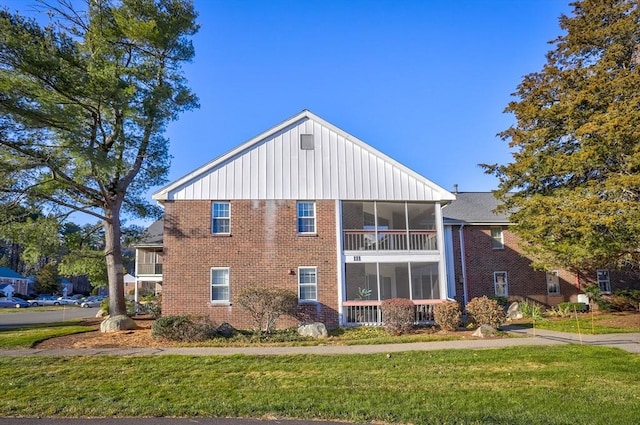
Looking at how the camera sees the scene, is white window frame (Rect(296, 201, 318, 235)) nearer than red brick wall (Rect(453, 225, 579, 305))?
Yes

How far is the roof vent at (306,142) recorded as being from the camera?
1903 cm

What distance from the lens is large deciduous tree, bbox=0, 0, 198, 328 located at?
56.4 feet

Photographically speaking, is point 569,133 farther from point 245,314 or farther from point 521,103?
point 245,314

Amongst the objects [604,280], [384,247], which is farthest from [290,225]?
[604,280]

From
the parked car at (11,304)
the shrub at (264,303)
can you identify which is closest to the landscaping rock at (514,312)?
the shrub at (264,303)

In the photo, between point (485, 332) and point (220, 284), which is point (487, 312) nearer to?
point (485, 332)

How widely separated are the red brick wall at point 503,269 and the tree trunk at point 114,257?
53.1 ft

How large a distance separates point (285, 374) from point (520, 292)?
18501mm

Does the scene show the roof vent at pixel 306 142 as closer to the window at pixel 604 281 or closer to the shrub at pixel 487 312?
the shrub at pixel 487 312

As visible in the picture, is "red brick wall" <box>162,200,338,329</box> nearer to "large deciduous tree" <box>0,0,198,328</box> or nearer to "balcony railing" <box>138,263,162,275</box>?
"large deciduous tree" <box>0,0,198,328</box>

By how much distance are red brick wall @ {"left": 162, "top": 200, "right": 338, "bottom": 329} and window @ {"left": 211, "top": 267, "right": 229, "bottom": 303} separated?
0.19 meters

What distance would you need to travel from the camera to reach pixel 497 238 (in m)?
25.1

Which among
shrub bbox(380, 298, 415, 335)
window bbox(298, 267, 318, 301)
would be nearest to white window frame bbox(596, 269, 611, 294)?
shrub bbox(380, 298, 415, 335)

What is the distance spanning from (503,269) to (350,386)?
18454 mm
